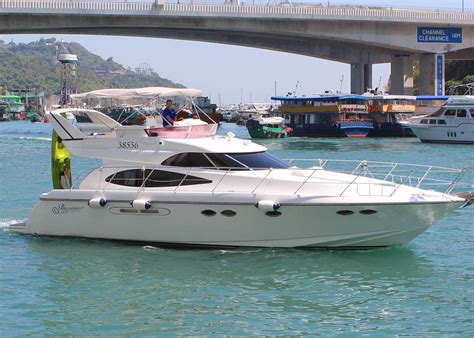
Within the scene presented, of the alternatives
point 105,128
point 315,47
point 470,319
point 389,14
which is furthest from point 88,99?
point 315,47

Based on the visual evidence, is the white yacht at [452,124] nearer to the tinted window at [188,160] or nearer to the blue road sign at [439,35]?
the blue road sign at [439,35]

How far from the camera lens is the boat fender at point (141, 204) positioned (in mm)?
16469

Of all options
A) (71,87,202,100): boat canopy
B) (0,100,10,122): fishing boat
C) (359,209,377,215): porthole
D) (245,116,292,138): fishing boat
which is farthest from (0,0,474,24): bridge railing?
(0,100,10,122): fishing boat

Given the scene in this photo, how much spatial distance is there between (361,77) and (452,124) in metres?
22.7

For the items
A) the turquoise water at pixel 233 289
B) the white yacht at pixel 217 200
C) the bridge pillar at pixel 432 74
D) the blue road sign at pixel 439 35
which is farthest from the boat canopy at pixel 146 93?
the bridge pillar at pixel 432 74

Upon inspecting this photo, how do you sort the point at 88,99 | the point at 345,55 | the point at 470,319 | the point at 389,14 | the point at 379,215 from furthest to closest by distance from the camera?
the point at 345,55
the point at 389,14
the point at 88,99
the point at 379,215
the point at 470,319

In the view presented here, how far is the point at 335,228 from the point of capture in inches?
635

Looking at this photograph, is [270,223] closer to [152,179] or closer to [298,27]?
[152,179]

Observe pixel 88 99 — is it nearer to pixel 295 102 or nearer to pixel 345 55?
pixel 295 102

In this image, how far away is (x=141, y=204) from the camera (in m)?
16.5

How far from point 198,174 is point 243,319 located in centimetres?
449

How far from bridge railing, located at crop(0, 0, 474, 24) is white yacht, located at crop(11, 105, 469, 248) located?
4301 centimetres

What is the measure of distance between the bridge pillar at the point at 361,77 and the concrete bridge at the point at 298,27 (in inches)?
3.6

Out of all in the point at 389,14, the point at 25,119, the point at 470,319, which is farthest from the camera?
the point at 25,119
